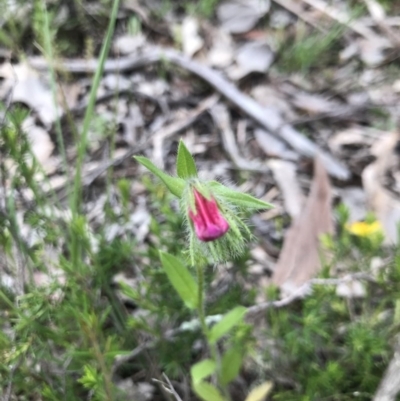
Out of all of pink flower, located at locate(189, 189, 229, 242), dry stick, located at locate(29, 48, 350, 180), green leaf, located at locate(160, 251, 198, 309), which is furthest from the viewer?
dry stick, located at locate(29, 48, 350, 180)

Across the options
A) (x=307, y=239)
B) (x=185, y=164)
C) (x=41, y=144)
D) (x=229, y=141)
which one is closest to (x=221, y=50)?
(x=229, y=141)

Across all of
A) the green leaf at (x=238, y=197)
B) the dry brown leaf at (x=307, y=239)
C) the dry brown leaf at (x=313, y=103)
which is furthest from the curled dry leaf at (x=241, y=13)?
the green leaf at (x=238, y=197)

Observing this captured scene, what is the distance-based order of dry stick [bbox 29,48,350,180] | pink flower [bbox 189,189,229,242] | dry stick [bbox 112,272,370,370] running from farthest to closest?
1. dry stick [bbox 29,48,350,180]
2. dry stick [bbox 112,272,370,370]
3. pink flower [bbox 189,189,229,242]

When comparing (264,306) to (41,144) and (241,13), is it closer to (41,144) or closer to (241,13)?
(41,144)

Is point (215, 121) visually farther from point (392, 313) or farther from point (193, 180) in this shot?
point (193, 180)

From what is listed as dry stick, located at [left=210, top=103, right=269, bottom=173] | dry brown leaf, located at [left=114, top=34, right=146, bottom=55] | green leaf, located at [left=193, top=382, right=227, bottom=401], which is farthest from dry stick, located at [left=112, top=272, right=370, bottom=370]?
dry brown leaf, located at [left=114, top=34, right=146, bottom=55]

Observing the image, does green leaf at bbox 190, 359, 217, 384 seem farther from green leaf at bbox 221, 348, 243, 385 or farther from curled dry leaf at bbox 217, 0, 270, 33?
curled dry leaf at bbox 217, 0, 270, 33
